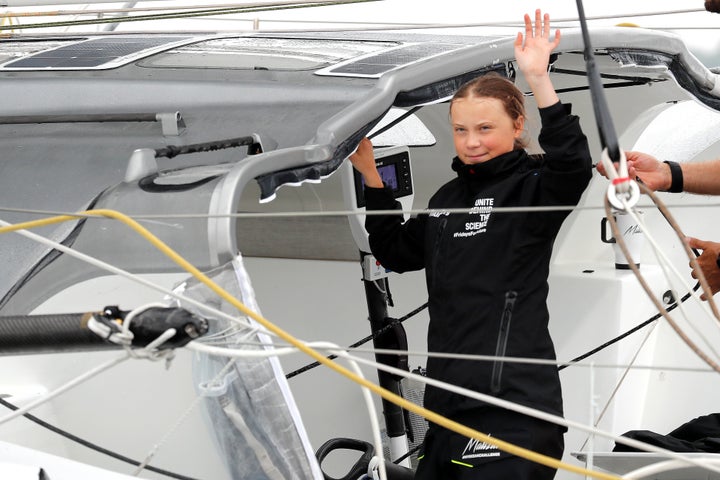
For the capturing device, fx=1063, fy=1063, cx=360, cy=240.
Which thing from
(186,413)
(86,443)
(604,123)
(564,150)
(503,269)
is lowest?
(86,443)

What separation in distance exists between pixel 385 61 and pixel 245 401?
1.13 metres

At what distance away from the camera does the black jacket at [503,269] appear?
2.27 metres

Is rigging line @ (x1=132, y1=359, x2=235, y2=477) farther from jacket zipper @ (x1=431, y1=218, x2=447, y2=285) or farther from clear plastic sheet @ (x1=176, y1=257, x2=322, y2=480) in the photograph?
jacket zipper @ (x1=431, y1=218, x2=447, y2=285)

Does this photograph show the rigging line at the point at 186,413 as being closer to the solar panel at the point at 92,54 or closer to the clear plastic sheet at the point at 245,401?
the clear plastic sheet at the point at 245,401

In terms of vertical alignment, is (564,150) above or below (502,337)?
above

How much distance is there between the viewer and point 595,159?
13.0 feet

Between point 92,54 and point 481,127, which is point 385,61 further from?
point 92,54

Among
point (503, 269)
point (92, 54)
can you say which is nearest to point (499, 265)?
point (503, 269)

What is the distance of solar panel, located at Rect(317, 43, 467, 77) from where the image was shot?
2.74 metres

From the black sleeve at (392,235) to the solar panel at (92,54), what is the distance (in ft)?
3.13

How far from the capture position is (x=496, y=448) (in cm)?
227

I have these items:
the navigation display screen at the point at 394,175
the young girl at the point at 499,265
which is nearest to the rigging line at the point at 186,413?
the young girl at the point at 499,265

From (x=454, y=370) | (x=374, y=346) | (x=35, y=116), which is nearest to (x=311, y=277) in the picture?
(x=374, y=346)

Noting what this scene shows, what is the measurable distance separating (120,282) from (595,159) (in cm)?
224
